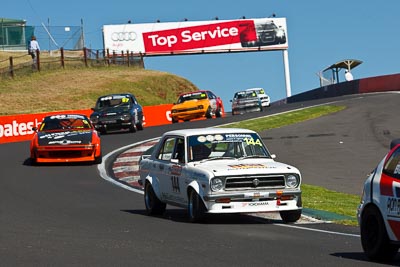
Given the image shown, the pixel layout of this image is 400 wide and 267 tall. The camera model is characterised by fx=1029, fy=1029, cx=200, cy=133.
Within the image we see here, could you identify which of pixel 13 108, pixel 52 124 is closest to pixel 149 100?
pixel 13 108

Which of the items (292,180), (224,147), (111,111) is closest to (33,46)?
(111,111)

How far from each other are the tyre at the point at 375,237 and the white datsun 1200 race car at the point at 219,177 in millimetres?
3713

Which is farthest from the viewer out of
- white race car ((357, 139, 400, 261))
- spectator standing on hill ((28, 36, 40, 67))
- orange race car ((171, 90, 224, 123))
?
spectator standing on hill ((28, 36, 40, 67))

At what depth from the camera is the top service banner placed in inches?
3844

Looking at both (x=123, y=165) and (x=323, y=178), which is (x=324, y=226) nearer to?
(x=323, y=178)

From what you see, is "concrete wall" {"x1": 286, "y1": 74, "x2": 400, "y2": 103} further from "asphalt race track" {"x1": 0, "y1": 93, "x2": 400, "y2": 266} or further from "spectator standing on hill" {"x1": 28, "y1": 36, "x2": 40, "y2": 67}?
"asphalt race track" {"x1": 0, "y1": 93, "x2": 400, "y2": 266}

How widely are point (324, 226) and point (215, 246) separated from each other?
291cm

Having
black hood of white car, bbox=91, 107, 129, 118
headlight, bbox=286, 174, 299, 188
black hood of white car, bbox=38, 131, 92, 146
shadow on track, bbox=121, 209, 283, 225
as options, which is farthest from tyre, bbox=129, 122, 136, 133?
headlight, bbox=286, 174, 299, 188

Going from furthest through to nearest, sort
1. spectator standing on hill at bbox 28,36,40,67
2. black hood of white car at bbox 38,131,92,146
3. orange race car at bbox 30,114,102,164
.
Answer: spectator standing on hill at bbox 28,36,40,67 → black hood of white car at bbox 38,131,92,146 → orange race car at bbox 30,114,102,164

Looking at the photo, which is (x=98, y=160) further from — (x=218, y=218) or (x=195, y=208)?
(x=195, y=208)

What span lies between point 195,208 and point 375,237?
174 inches

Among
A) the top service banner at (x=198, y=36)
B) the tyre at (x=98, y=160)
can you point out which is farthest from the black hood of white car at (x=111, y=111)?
the top service banner at (x=198, y=36)

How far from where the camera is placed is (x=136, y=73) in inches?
2965

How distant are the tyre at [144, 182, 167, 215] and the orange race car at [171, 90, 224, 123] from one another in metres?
28.8
